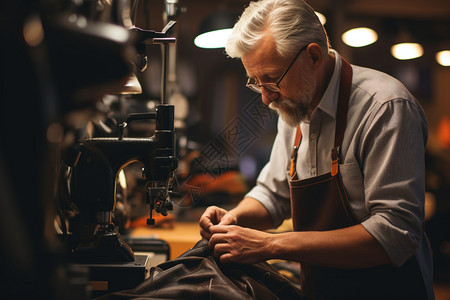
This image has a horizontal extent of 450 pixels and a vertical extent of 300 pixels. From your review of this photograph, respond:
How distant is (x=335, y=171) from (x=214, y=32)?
97 cm

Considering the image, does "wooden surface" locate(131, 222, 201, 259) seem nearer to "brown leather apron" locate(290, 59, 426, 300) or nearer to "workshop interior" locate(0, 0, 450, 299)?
"workshop interior" locate(0, 0, 450, 299)

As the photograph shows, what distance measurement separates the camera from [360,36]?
12.9 ft

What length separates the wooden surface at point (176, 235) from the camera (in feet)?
5.73

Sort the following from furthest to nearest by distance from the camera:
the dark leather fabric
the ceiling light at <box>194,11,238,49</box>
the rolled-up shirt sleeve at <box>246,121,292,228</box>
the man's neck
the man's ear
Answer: the ceiling light at <box>194,11,238,49</box>
the rolled-up shirt sleeve at <box>246,121,292,228</box>
the man's neck
the man's ear
the dark leather fabric

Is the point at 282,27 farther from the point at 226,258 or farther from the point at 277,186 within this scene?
the point at 226,258

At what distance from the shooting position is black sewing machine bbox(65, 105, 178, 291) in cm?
108

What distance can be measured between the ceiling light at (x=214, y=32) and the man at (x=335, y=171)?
0.43 m

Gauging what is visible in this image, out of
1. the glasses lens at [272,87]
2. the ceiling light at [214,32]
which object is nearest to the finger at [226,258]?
the glasses lens at [272,87]

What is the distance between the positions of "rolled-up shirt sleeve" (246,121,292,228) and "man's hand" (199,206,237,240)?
213mm

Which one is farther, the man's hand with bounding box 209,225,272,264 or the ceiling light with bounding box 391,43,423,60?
the ceiling light with bounding box 391,43,423,60

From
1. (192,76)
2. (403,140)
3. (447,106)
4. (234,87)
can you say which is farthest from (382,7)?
(403,140)

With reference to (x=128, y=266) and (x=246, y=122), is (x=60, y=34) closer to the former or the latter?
(x=128, y=266)

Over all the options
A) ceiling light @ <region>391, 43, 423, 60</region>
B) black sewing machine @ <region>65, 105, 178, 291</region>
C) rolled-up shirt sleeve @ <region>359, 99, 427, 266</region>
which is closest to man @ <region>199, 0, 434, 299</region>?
rolled-up shirt sleeve @ <region>359, 99, 427, 266</region>

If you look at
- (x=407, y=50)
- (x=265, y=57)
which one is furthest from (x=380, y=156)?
(x=407, y=50)
